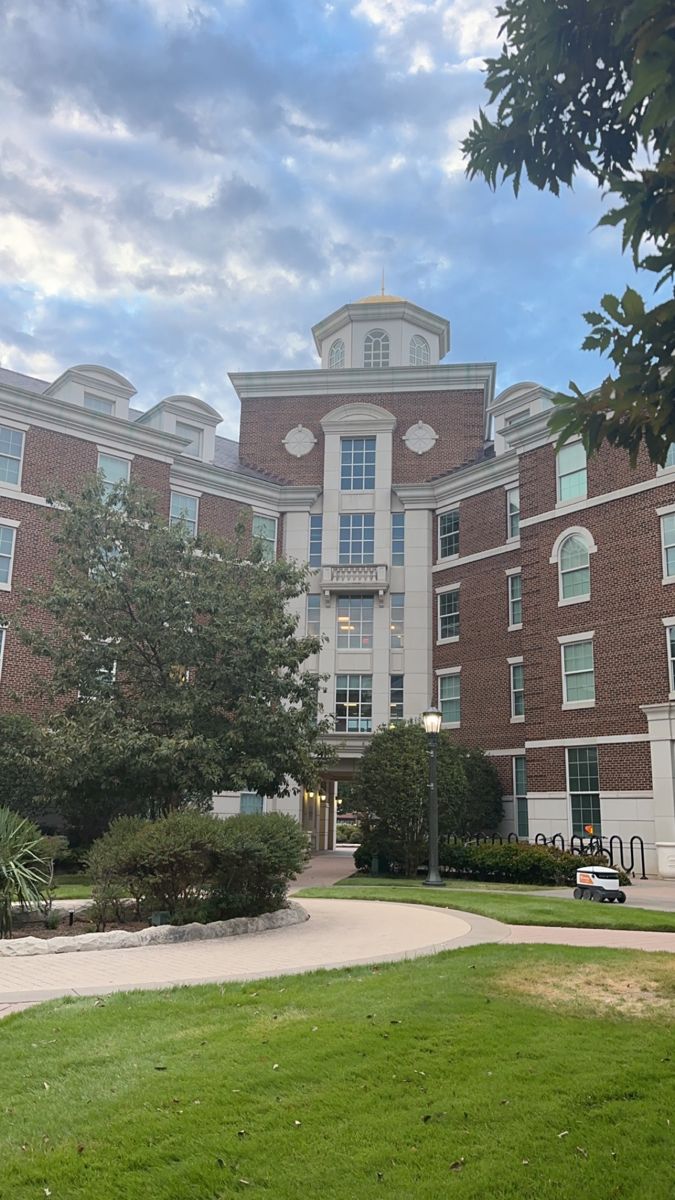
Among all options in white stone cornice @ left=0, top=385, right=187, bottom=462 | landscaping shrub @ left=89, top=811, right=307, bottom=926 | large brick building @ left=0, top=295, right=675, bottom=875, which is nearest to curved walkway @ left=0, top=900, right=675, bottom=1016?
landscaping shrub @ left=89, top=811, right=307, bottom=926

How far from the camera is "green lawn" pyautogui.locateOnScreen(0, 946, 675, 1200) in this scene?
13.1 ft

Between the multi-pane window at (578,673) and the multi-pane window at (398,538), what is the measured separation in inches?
390

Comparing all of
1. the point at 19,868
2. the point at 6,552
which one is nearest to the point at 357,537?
the point at 6,552

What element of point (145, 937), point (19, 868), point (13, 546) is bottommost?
point (145, 937)

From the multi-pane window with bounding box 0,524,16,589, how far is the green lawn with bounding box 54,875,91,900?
400 inches

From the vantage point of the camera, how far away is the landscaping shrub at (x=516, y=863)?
66.9 ft

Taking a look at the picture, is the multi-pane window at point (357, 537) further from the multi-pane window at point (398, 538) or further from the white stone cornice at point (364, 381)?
the white stone cornice at point (364, 381)

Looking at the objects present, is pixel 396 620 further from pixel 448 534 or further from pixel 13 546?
pixel 13 546

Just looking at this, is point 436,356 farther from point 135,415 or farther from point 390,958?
point 390,958

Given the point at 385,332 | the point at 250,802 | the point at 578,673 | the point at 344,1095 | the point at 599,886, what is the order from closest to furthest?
the point at 344,1095
the point at 599,886
the point at 578,673
the point at 250,802
the point at 385,332

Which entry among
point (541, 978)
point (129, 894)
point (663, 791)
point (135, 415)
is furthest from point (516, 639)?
point (541, 978)

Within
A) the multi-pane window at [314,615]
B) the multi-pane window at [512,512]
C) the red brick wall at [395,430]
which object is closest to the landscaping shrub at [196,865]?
the multi-pane window at [512,512]

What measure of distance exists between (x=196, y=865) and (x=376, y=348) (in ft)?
105

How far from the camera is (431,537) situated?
119 ft
